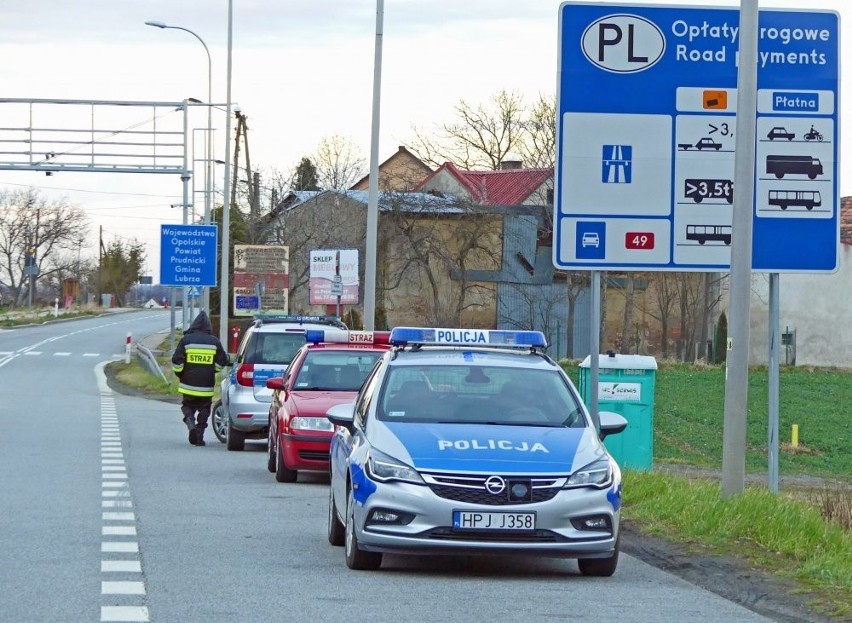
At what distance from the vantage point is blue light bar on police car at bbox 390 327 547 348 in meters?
11.6

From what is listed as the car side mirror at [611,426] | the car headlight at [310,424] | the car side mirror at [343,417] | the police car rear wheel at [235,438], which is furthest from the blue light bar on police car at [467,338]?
the police car rear wheel at [235,438]

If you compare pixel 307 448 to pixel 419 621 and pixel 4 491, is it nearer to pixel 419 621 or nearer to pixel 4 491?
pixel 4 491

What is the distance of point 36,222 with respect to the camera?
13338 cm

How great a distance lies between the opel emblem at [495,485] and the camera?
9484mm

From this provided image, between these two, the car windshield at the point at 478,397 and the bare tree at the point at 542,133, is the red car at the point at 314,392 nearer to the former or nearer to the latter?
the car windshield at the point at 478,397

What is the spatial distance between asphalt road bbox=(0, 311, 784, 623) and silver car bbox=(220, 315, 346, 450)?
2541mm

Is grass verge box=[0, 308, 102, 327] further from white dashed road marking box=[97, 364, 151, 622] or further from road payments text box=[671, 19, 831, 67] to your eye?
road payments text box=[671, 19, 831, 67]

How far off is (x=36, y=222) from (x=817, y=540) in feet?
420

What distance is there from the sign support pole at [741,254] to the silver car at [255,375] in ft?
31.1

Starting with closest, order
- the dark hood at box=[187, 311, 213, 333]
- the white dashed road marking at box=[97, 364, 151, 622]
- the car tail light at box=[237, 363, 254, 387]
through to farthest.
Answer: the white dashed road marking at box=[97, 364, 151, 622] → the car tail light at box=[237, 363, 254, 387] → the dark hood at box=[187, 311, 213, 333]

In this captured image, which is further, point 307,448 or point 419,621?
point 307,448

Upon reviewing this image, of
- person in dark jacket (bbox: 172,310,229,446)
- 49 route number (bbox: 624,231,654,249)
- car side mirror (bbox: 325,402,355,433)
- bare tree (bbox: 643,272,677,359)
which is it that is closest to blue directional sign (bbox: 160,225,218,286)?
person in dark jacket (bbox: 172,310,229,446)

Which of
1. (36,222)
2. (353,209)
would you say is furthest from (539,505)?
(36,222)

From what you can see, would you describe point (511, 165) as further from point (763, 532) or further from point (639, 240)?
point (763, 532)
